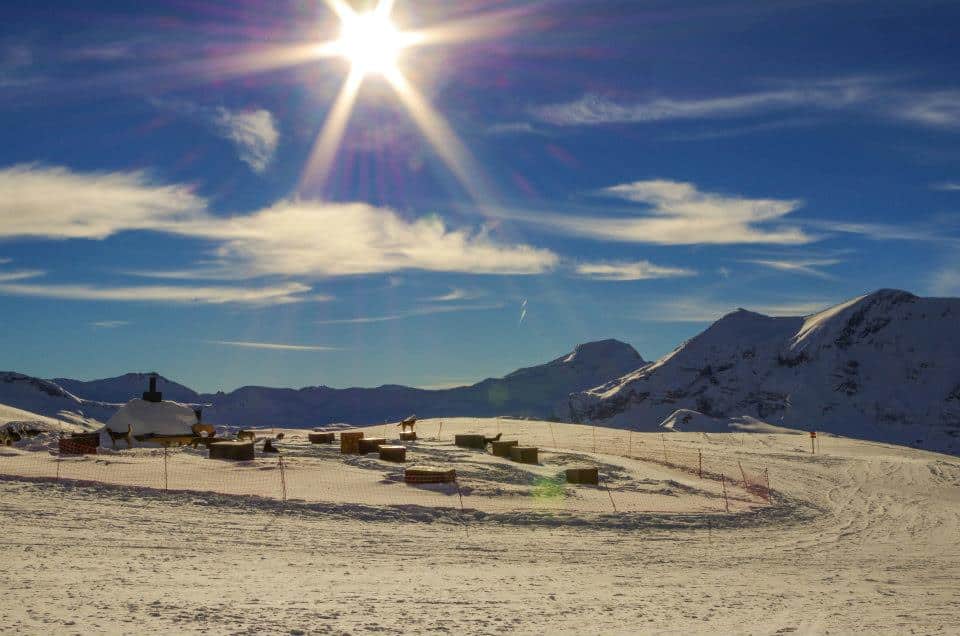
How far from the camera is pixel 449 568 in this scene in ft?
52.5

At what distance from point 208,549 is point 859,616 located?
12171 mm

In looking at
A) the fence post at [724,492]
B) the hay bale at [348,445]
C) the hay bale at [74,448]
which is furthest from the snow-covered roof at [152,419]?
the fence post at [724,492]

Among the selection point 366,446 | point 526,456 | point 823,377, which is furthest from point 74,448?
point 823,377

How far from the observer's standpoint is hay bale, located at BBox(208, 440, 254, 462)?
31281mm

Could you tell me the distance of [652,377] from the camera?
589 ft

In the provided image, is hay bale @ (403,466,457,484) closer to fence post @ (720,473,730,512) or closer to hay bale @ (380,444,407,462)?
hay bale @ (380,444,407,462)

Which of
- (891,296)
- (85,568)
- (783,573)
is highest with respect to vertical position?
(891,296)

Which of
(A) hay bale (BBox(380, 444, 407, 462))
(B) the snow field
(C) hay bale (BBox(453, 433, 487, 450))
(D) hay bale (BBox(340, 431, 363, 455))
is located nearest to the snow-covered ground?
(B) the snow field

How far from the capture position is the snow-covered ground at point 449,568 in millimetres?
11523

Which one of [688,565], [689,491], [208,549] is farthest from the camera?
[689,491]

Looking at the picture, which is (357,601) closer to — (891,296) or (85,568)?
(85,568)

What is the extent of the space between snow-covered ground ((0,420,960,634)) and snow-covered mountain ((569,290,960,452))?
374ft

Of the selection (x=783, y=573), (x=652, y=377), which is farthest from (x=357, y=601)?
(x=652, y=377)

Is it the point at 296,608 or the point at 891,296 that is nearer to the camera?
the point at 296,608
